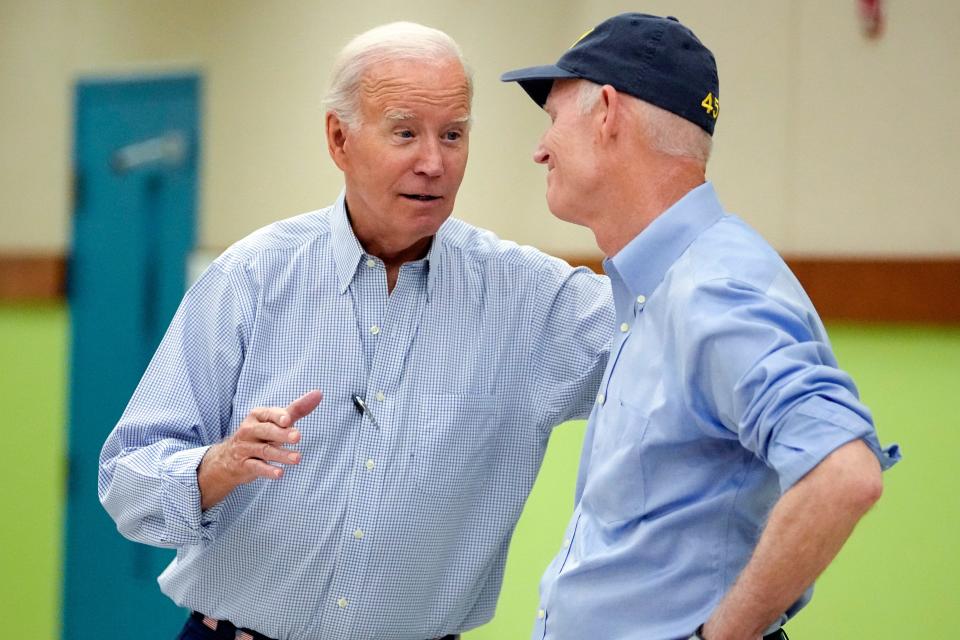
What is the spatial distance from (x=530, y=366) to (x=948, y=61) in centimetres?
114

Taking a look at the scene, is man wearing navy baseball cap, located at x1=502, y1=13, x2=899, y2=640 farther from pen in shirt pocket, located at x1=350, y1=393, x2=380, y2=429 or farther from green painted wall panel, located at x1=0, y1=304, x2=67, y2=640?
green painted wall panel, located at x1=0, y1=304, x2=67, y2=640

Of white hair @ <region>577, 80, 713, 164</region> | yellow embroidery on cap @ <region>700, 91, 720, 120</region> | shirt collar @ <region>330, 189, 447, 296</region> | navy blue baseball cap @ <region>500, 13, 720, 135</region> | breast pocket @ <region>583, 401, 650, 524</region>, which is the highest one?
navy blue baseball cap @ <region>500, 13, 720, 135</region>

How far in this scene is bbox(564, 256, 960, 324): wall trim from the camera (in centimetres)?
239

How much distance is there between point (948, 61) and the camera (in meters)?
2.41

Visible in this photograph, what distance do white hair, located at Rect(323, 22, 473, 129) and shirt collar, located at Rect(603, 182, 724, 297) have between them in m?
0.63

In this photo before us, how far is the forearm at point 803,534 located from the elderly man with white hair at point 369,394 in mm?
733

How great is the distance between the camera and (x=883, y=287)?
249 centimetres

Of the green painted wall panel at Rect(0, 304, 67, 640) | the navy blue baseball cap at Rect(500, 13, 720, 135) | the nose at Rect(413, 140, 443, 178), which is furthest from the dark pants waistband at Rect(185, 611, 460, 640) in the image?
the green painted wall panel at Rect(0, 304, 67, 640)

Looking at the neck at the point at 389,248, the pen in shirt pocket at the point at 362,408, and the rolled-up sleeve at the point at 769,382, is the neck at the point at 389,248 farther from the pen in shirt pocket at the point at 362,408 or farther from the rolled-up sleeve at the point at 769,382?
the rolled-up sleeve at the point at 769,382

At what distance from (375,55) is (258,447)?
2.39 feet

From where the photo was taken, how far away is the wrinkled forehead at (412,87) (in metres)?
1.97

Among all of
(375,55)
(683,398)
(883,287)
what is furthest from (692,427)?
(883,287)

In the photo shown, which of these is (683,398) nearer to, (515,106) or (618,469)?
(618,469)

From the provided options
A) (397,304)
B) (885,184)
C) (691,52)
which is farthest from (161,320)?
(691,52)
